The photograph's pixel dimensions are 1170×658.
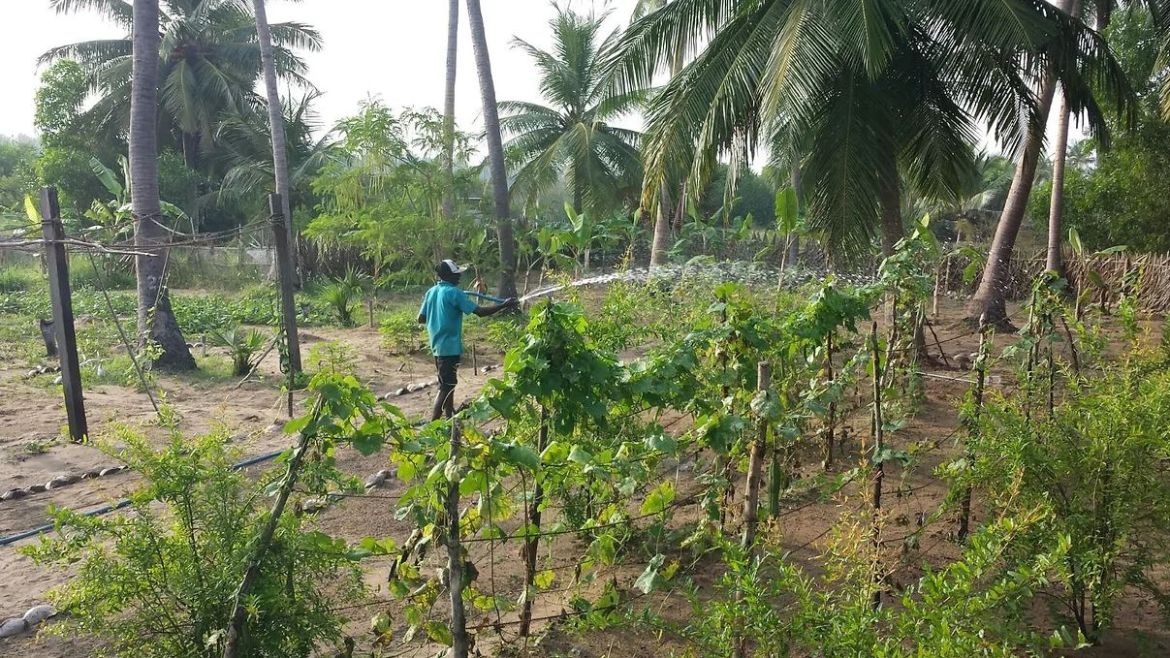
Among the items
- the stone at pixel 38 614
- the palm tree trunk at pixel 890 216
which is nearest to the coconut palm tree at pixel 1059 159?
the palm tree trunk at pixel 890 216

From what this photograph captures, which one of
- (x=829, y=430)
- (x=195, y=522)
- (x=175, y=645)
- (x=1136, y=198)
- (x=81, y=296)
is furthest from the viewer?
(x=81, y=296)

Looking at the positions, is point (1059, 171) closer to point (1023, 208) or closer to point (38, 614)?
point (1023, 208)

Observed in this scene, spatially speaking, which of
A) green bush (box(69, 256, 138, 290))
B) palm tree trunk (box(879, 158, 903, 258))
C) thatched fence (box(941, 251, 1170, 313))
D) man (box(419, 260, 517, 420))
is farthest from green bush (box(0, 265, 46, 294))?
thatched fence (box(941, 251, 1170, 313))

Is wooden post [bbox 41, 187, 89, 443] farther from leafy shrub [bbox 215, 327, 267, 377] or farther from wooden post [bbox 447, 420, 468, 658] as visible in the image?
wooden post [bbox 447, 420, 468, 658]

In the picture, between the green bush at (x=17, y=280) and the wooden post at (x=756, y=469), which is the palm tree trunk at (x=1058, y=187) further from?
the green bush at (x=17, y=280)

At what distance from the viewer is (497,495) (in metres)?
→ 3.05

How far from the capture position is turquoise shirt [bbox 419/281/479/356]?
6699 millimetres

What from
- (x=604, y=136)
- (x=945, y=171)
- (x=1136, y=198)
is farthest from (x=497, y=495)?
(x=604, y=136)

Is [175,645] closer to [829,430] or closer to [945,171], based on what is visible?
[829,430]

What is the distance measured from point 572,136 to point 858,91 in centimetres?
1330

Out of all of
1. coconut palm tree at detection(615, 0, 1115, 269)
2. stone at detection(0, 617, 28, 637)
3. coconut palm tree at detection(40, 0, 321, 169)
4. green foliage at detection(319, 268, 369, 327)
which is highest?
coconut palm tree at detection(40, 0, 321, 169)

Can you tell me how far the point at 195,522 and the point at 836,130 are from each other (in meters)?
6.60

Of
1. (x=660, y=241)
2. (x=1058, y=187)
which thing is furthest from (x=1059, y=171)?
(x=660, y=241)

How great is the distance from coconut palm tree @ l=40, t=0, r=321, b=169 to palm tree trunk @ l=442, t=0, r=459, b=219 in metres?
10.1
